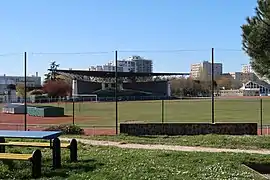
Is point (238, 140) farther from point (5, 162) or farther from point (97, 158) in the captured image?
point (5, 162)

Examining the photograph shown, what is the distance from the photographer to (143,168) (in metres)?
9.16

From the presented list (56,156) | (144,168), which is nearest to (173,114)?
(56,156)

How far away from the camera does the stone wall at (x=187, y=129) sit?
23.2 meters

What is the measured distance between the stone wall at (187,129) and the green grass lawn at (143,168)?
11.4 m

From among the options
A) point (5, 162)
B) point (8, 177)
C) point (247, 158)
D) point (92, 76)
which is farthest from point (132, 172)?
point (92, 76)

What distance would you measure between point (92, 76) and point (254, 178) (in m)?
119

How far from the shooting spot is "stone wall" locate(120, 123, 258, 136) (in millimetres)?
23188

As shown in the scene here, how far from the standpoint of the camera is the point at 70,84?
131625 millimetres

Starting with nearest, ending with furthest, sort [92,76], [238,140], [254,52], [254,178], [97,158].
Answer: [254,178] < [97,158] < [254,52] < [238,140] < [92,76]

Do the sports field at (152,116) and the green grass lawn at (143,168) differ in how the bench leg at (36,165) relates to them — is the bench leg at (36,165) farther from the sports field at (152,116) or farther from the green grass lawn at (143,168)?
the sports field at (152,116)

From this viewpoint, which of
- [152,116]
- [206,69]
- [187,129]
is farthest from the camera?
[206,69]

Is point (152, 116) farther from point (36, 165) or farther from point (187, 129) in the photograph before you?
point (36, 165)

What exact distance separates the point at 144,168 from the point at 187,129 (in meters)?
14.5

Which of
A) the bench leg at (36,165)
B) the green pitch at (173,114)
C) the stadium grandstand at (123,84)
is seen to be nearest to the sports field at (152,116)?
the green pitch at (173,114)
